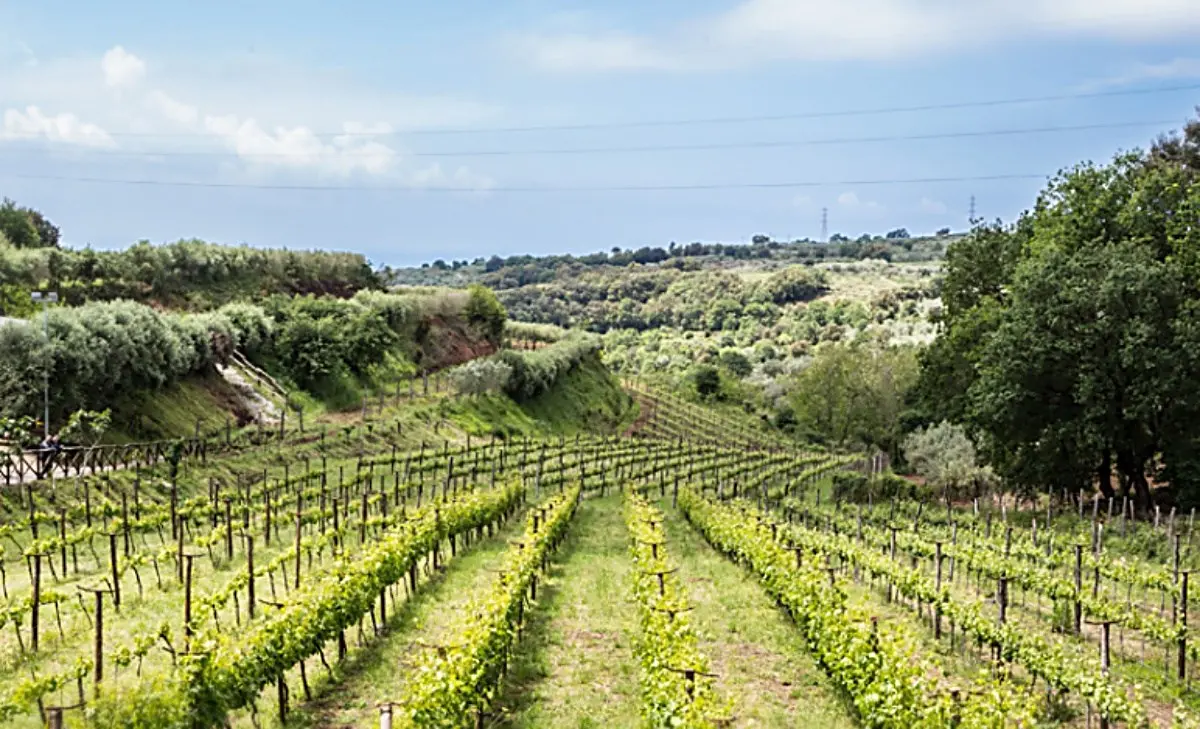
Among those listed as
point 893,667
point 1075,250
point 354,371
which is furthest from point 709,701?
point 354,371

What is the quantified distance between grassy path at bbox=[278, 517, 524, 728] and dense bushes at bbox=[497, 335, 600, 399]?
127 ft

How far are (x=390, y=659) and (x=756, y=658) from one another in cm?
546

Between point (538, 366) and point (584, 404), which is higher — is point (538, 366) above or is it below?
above

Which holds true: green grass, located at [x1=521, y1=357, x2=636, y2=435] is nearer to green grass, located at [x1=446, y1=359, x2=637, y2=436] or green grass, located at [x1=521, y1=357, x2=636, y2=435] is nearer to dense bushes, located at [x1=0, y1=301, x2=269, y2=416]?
green grass, located at [x1=446, y1=359, x2=637, y2=436]

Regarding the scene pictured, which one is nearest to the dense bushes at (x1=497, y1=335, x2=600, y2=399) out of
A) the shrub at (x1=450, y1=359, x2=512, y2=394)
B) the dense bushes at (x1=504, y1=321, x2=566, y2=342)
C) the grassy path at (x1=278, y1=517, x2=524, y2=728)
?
the shrub at (x1=450, y1=359, x2=512, y2=394)

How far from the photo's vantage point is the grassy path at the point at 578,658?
12586 millimetres

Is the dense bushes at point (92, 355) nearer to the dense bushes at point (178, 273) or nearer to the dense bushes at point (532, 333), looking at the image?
the dense bushes at point (178, 273)

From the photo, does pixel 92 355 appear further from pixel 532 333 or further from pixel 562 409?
pixel 532 333

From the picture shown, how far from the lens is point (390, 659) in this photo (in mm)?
14828

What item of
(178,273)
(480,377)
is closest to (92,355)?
(480,377)

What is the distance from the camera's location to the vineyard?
34.8ft

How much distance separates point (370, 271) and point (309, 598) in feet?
221

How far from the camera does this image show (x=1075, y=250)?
34.9 m

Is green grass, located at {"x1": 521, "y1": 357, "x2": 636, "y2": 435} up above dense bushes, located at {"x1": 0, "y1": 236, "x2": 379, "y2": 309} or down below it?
below
